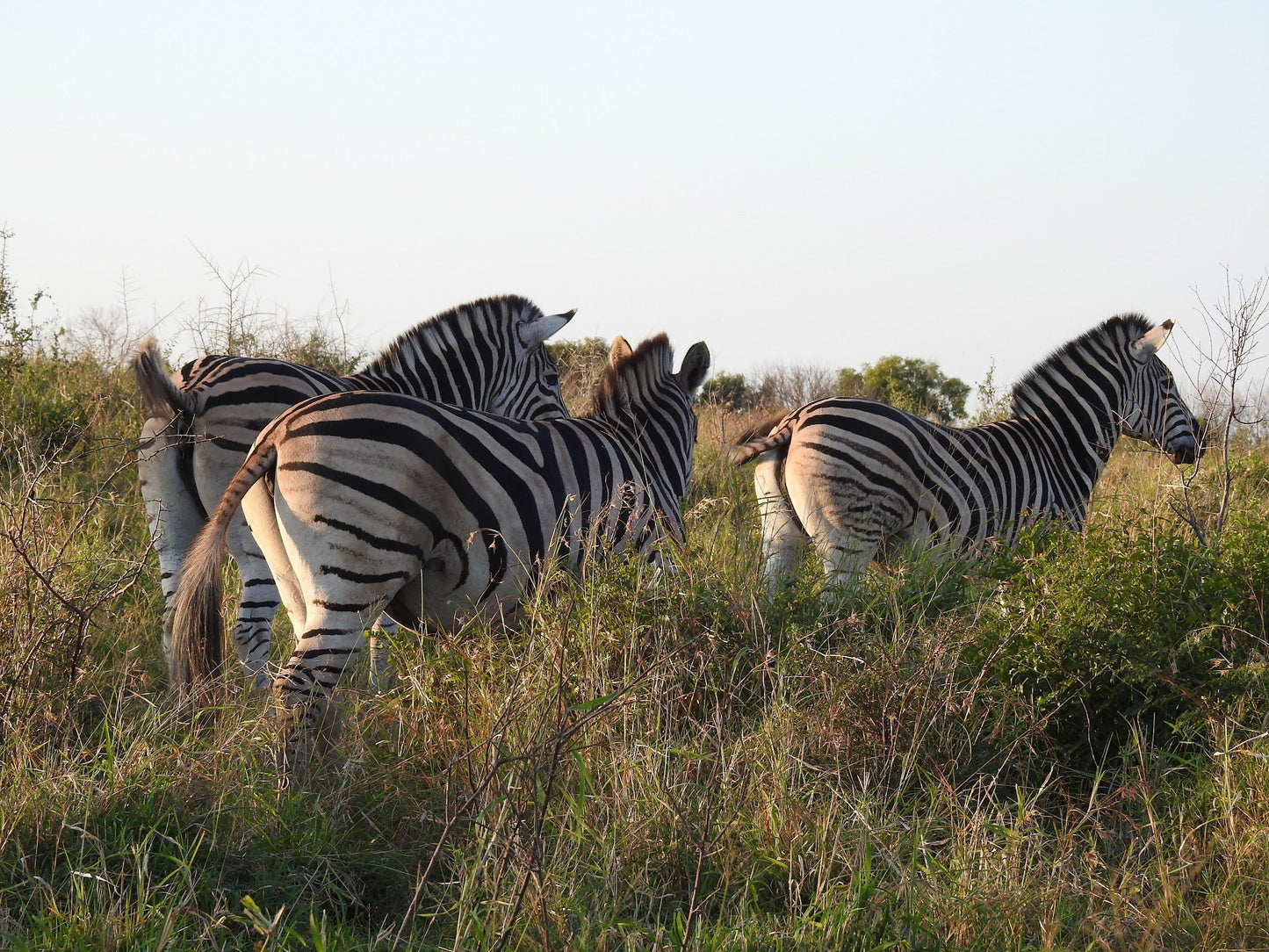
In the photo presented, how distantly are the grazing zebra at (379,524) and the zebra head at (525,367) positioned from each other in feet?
8.13

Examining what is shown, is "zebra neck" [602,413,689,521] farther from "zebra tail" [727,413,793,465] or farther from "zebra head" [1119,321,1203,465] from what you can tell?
"zebra head" [1119,321,1203,465]

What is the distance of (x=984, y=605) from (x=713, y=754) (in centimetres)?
138

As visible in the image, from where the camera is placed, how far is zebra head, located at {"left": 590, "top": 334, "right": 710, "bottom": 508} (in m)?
5.90

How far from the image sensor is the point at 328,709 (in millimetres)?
3912

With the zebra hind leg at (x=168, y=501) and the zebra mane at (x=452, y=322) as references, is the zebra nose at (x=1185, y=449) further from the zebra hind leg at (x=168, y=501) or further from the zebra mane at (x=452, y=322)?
the zebra hind leg at (x=168, y=501)

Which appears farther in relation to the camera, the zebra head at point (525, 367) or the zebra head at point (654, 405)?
the zebra head at point (525, 367)

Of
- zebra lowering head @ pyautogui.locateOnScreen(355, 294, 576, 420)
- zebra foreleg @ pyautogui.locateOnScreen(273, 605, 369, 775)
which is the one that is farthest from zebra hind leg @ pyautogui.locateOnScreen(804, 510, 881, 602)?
zebra foreleg @ pyautogui.locateOnScreen(273, 605, 369, 775)

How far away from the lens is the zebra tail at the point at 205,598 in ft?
12.5

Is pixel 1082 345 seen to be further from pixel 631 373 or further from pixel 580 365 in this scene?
pixel 580 365

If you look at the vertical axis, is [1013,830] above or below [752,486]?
below

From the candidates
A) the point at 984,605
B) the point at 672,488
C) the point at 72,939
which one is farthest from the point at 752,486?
the point at 72,939

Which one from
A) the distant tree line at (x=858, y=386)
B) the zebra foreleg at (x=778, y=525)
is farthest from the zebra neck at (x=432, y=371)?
the distant tree line at (x=858, y=386)

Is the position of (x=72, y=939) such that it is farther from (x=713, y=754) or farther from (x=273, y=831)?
(x=713, y=754)

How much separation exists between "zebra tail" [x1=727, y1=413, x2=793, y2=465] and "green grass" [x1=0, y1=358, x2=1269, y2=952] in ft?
5.36
